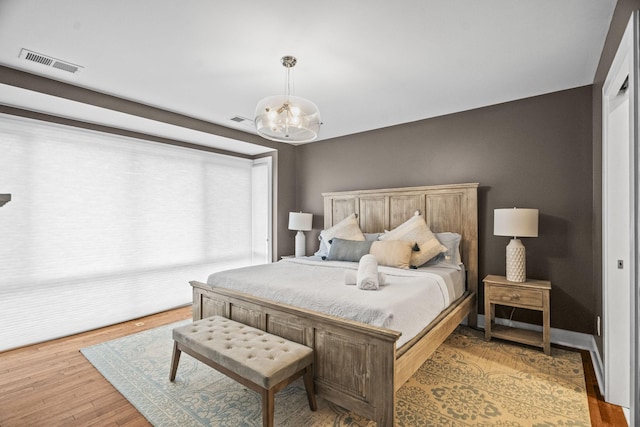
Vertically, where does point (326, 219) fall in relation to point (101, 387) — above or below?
above

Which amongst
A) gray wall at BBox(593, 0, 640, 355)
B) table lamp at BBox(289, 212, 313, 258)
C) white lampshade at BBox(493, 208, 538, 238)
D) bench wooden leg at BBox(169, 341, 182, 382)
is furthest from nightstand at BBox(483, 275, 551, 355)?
bench wooden leg at BBox(169, 341, 182, 382)

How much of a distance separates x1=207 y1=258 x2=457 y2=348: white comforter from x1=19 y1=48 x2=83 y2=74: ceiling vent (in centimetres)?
220

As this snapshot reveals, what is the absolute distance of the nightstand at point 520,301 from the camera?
2.94m

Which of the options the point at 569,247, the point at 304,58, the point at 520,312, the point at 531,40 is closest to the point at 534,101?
the point at 531,40

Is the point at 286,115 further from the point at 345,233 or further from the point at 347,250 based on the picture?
the point at 345,233

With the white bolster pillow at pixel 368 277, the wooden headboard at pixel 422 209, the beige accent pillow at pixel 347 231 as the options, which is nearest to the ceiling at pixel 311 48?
the wooden headboard at pixel 422 209

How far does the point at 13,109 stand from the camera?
3176 mm

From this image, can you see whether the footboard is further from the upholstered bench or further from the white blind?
the white blind

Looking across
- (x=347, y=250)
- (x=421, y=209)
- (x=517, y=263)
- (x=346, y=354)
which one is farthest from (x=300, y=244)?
(x=346, y=354)

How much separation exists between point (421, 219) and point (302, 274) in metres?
1.65

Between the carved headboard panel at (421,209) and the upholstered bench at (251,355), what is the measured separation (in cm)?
246

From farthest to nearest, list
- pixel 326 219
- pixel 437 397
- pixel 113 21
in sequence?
pixel 326 219, pixel 437 397, pixel 113 21

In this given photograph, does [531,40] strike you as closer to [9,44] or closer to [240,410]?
[240,410]

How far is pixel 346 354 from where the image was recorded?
2.01m
